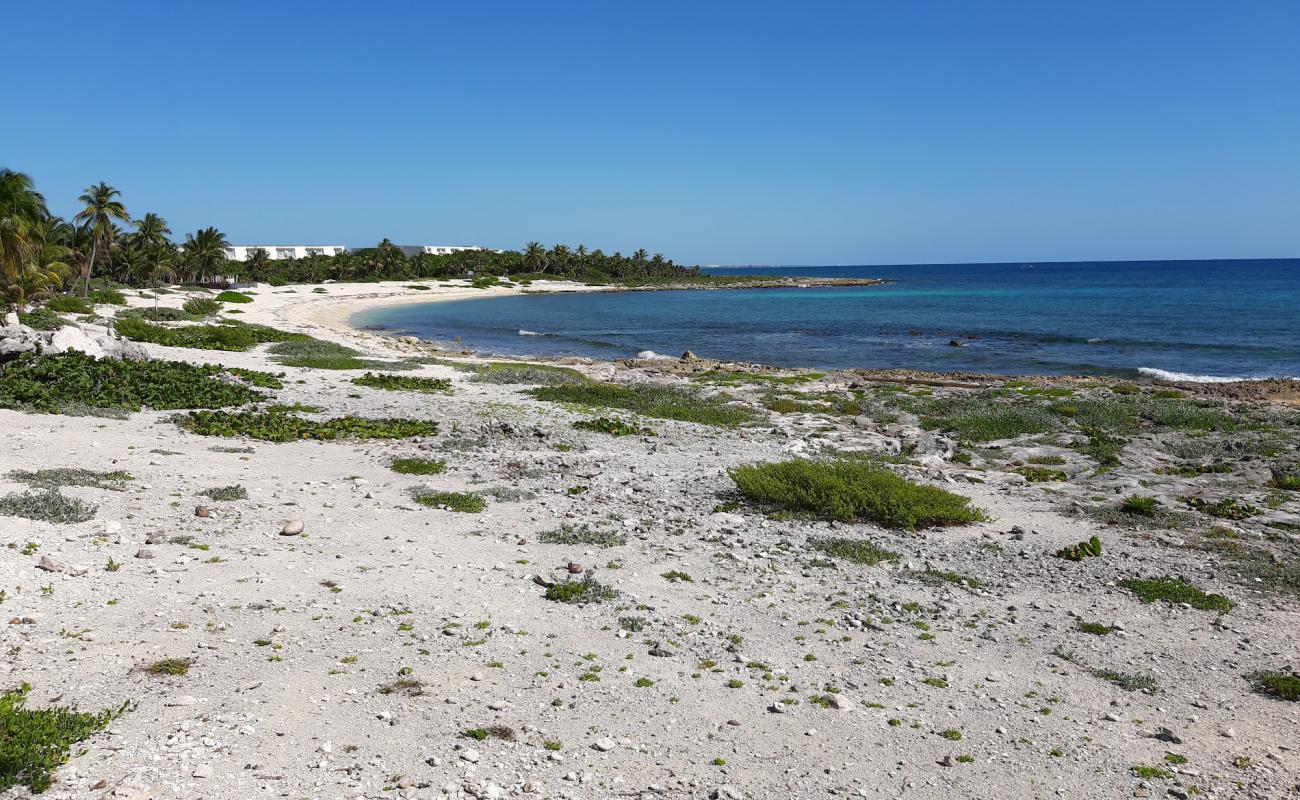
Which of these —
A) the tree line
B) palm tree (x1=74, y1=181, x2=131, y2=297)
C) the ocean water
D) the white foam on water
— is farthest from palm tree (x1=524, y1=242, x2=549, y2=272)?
the white foam on water

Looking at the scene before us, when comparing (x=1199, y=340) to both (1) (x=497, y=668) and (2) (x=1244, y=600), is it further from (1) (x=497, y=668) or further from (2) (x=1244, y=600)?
(1) (x=497, y=668)

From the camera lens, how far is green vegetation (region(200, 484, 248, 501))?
13.5 meters

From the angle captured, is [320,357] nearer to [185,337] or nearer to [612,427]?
[185,337]

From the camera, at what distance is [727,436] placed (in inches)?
882

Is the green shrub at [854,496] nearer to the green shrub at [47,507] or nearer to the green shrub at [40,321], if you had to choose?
the green shrub at [47,507]

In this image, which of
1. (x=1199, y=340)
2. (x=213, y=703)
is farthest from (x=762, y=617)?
(x=1199, y=340)

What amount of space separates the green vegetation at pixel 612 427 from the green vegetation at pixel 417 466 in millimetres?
5822

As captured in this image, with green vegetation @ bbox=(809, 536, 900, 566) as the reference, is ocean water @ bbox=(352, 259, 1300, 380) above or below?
above

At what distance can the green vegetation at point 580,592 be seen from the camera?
412 inches

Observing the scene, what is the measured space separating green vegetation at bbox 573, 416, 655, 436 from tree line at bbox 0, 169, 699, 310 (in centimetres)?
3155

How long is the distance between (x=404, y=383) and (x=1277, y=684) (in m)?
26.3

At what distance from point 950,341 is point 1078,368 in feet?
53.8

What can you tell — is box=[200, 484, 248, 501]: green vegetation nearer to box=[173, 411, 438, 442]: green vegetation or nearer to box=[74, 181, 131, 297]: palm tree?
box=[173, 411, 438, 442]: green vegetation

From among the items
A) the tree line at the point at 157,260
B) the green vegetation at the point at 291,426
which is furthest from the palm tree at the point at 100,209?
the green vegetation at the point at 291,426
